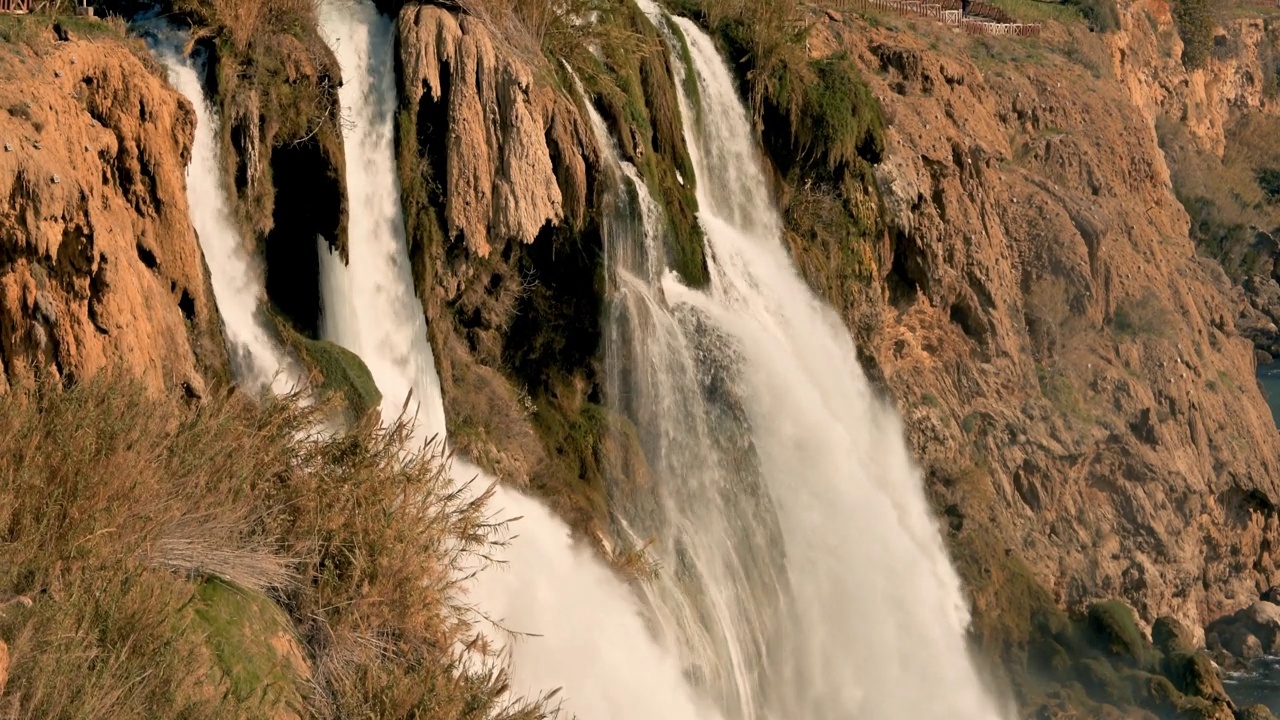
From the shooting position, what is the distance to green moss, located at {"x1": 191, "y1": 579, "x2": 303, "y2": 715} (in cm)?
911

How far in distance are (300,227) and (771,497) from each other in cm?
579

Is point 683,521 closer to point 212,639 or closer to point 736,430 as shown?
point 736,430

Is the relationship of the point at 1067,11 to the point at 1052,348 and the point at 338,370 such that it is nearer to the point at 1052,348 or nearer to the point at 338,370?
the point at 1052,348

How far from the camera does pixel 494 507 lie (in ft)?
50.5

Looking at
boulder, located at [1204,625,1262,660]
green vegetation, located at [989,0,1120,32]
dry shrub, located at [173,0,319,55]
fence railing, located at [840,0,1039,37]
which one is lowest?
boulder, located at [1204,625,1262,660]

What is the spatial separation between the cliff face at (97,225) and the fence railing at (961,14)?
1846 cm

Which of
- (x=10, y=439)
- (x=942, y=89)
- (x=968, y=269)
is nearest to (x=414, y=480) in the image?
(x=10, y=439)

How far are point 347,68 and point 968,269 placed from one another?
12.6 m

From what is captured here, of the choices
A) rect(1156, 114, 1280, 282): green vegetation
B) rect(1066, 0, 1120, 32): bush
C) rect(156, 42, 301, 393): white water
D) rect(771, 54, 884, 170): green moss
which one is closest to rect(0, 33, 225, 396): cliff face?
rect(156, 42, 301, 393): white water

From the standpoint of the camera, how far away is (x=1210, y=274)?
35094 mm

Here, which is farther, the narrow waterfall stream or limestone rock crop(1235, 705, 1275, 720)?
limestone rock crop(1235, 705, 1275, 720)

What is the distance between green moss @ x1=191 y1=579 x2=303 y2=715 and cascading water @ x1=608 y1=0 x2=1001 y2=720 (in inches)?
260

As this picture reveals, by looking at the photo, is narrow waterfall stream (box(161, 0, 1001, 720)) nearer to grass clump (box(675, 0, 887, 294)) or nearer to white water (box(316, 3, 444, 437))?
white water (box(316, 3, 444, 437))

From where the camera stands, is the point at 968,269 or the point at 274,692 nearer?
the point at 274,692
